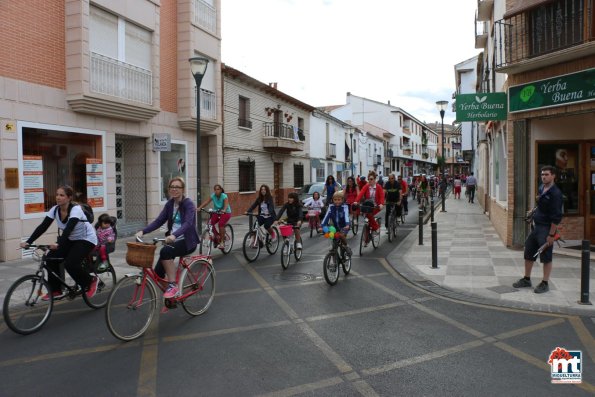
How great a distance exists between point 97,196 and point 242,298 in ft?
23.8

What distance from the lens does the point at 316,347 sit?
4.64 m

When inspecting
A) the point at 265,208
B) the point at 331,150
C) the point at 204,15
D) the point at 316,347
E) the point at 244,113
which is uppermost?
the point at 204,15

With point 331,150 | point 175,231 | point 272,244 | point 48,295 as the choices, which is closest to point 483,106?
point 272,244

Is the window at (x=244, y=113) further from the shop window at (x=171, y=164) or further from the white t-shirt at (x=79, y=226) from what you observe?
the white t-shirt at (x=79, y=226)

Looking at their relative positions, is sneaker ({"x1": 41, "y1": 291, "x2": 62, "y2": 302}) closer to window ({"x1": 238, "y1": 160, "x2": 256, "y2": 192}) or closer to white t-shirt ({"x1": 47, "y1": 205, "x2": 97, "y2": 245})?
white t-shirt ({"x1": 47, "y1": 205, "x2": 97, "y2": 245})

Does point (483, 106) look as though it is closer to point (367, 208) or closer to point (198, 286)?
point (367, 208)

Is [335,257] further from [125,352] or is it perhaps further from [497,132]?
[497,132]

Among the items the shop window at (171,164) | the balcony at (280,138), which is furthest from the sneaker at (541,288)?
the balcony at (280,138)

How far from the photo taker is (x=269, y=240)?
1023 cm

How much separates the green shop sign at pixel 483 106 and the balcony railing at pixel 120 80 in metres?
8.56

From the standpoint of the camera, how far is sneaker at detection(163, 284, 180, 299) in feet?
17.3

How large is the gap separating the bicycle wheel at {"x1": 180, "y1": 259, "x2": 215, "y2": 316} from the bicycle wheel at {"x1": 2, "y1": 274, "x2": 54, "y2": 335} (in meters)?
1.58

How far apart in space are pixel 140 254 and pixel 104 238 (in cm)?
303

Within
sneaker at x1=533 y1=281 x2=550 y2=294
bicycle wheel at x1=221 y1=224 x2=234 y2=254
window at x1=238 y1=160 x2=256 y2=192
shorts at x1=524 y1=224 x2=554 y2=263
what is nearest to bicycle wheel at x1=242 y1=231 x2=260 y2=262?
bicycle wheel at x1=221 y1=224 x2=234 y2=254
